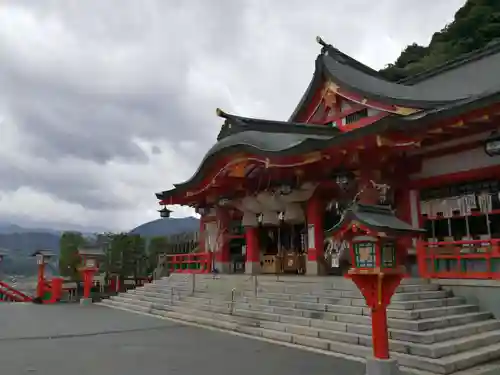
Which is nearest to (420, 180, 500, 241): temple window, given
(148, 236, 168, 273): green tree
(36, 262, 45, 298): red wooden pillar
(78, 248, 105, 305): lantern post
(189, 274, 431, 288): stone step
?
(189, 274, 431, 288): stone step

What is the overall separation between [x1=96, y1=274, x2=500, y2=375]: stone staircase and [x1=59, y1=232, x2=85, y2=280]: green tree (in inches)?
833

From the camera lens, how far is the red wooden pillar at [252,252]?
1475 centimetres

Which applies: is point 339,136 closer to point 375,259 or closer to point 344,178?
point 344,178

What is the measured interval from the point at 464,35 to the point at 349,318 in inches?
1429

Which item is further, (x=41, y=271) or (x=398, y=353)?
(x=41, y=271)

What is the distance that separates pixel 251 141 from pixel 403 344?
7212 millimetres

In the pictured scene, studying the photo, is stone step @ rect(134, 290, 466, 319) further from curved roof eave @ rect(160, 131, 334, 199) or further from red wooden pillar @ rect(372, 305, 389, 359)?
curved roof eave @ rect(160, 131, 334, 199)

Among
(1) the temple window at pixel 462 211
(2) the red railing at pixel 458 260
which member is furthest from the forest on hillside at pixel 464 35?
(2) the red railing at pixel 458 260

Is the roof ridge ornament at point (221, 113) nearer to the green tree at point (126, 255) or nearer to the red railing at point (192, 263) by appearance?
the red railing at point (192, 263)

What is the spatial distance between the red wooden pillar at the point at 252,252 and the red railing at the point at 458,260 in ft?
20.2

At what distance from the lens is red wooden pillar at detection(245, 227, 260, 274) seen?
14.8m

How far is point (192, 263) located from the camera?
1859cm

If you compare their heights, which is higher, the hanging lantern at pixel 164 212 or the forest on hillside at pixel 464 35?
the forest on hillside at pixel 464 35

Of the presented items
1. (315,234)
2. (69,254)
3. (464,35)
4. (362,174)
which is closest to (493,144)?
(362,174)
